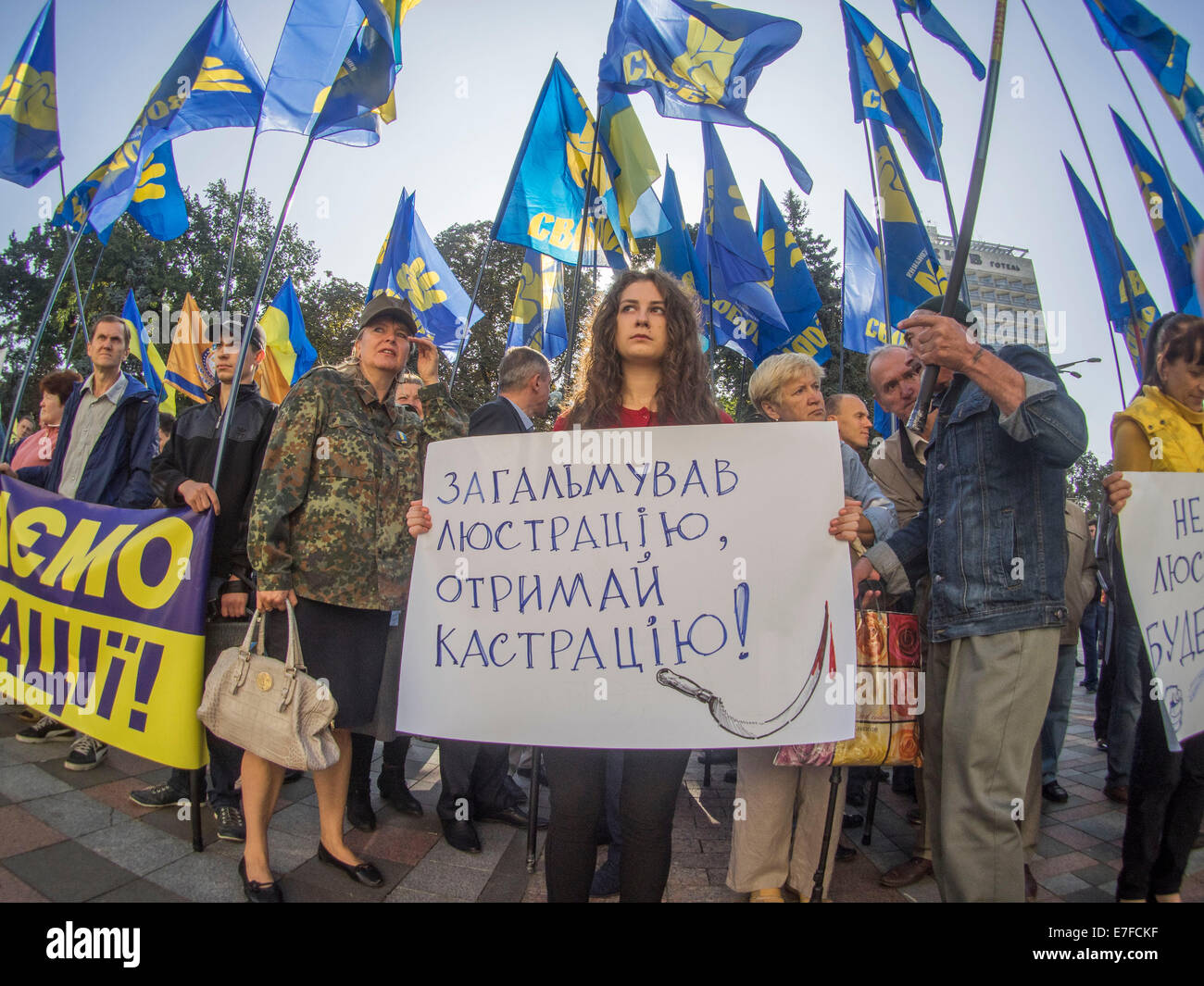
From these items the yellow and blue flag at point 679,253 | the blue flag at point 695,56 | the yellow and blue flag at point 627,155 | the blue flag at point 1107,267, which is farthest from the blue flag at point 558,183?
the blue flag at point 1107,267

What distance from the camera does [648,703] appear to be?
6.17 feet

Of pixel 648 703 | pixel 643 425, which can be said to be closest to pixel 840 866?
pixel 648 703

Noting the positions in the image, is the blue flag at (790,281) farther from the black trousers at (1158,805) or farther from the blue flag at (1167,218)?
the black trousers at (1158,805)

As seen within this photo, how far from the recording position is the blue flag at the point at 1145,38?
9.27 ft

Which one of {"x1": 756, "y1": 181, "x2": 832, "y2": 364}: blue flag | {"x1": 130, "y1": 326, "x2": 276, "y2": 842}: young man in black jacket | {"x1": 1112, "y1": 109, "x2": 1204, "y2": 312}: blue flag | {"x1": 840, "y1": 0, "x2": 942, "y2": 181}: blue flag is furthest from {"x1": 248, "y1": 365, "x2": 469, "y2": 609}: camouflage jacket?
{"x1": 756, "y1": 181, "x2": 832, "y2": 364}: blue flag

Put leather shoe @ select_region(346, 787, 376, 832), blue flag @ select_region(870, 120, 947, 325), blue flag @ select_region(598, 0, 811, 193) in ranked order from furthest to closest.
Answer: blue flag @ select_region(870, 120, 947, 325) → blue flag @ select_region(598, 0, 811, 193) → leather shoe @ select_region(346, 787, 376, 832)

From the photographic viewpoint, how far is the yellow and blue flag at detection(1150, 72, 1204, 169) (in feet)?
9.10

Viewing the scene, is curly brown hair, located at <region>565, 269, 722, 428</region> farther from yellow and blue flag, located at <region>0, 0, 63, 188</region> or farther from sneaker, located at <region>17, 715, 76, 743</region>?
Result: yellow and blue flag, located at <region>0, 0, 63, 188</region>

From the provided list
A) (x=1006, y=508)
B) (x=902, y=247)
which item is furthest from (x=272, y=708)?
(x=902, y=247)

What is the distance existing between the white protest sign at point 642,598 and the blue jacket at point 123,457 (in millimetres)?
2480

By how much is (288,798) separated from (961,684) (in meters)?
3.07

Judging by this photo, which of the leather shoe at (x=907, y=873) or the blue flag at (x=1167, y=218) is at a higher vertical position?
the blue flag at (x=1167, y=218)

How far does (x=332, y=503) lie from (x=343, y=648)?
53 cm

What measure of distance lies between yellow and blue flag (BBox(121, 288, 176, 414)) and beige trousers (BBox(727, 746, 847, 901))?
9677mm
